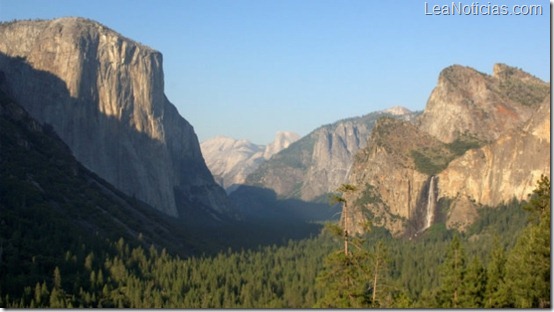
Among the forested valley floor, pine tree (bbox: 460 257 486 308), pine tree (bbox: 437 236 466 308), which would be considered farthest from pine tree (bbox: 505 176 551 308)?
pine tree (bbox: 437 236 466 308)

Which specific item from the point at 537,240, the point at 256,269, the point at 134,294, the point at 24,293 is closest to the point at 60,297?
the point at 24,293

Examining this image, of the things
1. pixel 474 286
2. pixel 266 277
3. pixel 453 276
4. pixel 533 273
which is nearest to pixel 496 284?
pixel 474 286

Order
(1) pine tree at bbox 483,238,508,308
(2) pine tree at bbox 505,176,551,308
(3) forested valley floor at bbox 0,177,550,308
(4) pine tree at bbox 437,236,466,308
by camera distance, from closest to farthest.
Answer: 1. (3) forested valley floor at bbox 0,177,550,308
2. (2) pine tree at bbox 505,176,551,308
3. (1) pine tree at bbox 483,238,508,308
4. (4) pine tree at bbox 437,236,466,308

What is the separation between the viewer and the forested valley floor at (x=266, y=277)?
67.1 metres

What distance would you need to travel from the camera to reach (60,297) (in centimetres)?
13462

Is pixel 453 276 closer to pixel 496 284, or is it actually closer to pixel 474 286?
pixel 474 286

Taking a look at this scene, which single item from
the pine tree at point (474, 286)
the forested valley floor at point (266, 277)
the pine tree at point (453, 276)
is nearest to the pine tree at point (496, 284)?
the forested valley floor at point (266, 277)

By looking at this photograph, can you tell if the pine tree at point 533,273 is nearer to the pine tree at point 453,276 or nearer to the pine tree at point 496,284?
the pine tree at point 496,284

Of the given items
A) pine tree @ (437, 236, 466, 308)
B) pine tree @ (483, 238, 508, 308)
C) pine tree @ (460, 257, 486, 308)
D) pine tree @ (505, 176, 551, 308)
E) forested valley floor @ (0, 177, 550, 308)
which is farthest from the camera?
pine tree @ (437, 236, 466, 308)

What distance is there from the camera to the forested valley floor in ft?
220

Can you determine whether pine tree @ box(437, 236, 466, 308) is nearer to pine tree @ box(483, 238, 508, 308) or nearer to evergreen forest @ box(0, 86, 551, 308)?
evergreen forest @ box(0, 86, 551, 308)

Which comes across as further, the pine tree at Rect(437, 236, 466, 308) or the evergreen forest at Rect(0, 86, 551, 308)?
the pine tree at Rect(437, 236, 466, 308)

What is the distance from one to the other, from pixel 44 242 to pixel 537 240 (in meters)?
127

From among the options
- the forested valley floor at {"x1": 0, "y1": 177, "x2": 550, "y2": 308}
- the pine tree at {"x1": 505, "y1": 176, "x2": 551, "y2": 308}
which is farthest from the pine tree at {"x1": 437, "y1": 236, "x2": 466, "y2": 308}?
the pine tree at {"x1": 505, "y1": 176, "x2": 551, "y2": 308}
